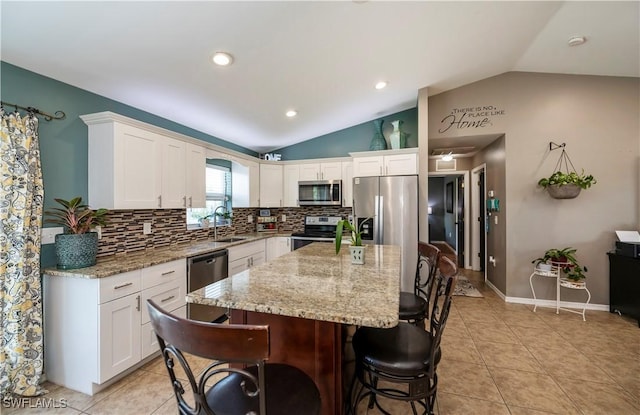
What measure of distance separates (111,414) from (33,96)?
237 centimetres

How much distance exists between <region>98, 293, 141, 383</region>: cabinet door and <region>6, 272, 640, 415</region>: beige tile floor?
0.53 ft

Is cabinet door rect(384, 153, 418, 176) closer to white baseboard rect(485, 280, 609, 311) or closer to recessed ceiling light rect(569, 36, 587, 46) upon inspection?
recessed ceiling light rect(569, 36, 587, 46)

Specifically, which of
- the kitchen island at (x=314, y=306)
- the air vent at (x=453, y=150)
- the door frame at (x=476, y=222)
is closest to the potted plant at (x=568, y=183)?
the air vent at (x=453, y=150)

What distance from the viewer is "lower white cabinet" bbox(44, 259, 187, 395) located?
6.20ft

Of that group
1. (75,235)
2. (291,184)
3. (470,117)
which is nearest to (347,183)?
(291,184)

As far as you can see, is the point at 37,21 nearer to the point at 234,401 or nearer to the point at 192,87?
the point at 192,87

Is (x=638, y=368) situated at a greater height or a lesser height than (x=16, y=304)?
lesser

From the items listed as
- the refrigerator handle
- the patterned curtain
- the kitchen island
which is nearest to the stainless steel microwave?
the refrigerator handle

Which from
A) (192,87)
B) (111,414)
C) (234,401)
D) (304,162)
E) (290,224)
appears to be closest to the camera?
(234,401)

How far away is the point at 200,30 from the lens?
1822 millimetres

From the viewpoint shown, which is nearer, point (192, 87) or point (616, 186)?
point (192, 87)

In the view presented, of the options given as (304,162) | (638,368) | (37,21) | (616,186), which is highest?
(37,21)

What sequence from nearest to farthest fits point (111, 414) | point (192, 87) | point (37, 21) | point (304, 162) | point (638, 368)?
point (37, 21) < point (111, 414) < point (638, 368) < point (192, 87) < point (304, 162)

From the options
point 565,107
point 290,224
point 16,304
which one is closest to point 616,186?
point 565,107
